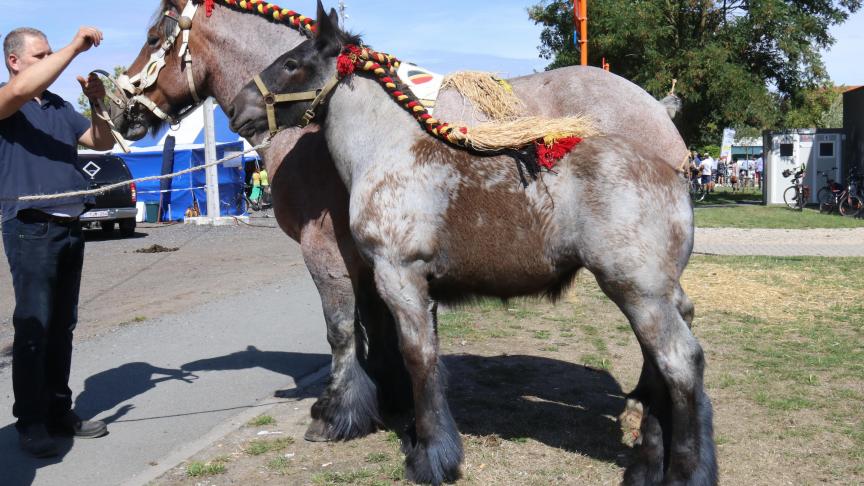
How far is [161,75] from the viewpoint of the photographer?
189 inches

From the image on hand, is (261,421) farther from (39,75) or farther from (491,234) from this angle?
(39,75)

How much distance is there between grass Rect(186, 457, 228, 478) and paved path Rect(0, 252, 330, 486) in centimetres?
17

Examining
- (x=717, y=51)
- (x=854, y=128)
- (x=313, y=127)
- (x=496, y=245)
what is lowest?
(x=496, y=245)

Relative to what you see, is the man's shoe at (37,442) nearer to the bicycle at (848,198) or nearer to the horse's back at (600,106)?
the horse's back at (600,106)

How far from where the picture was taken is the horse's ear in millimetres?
4031

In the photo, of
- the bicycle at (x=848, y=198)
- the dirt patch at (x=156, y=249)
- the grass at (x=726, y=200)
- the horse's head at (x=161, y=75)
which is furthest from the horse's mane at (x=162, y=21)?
the grass at (x=726, y=200)

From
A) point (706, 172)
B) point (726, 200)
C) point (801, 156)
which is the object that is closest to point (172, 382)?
point (801, 156)

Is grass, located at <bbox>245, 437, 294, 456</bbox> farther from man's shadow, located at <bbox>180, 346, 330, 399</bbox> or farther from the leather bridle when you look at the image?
the leather bridle

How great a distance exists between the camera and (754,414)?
5.06m

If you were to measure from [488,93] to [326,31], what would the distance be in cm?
111

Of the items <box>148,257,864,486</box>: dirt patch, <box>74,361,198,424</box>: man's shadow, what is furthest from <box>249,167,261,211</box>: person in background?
<box>74,361,198,424</box>: man's shadow

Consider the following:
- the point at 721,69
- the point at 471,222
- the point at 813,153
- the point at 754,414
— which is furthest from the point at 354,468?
the point at 813,153

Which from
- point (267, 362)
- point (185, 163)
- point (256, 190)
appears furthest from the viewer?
point (256, 190)

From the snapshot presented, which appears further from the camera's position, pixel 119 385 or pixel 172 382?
pixel 172 382
